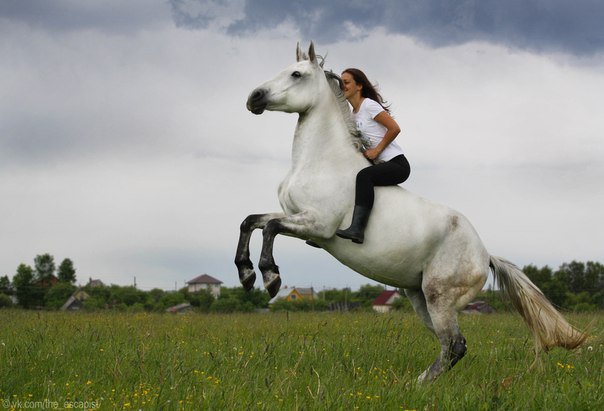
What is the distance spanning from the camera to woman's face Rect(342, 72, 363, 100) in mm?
7152

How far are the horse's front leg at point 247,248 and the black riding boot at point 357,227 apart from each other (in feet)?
2.44

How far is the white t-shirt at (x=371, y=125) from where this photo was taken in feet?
22.7

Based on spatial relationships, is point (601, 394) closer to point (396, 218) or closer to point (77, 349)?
point (396, 218)

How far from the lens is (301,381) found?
18.8ft

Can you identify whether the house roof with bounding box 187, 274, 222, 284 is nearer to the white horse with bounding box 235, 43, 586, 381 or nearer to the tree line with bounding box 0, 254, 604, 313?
the tree line with bounding box 0, 254, 604, 313

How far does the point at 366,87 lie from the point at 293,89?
3.39 ft

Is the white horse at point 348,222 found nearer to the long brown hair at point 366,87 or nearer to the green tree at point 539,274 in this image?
the long brown hair at point 366,87

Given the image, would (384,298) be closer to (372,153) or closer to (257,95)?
(372,153)

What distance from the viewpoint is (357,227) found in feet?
20.5

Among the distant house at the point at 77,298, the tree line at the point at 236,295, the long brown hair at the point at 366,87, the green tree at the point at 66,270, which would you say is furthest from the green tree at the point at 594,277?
the green tree at the point at 66,270

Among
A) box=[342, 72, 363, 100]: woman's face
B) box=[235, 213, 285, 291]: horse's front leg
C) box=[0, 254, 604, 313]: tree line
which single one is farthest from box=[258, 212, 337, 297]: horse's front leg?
box=[0, 254, 604, 313]: tree line

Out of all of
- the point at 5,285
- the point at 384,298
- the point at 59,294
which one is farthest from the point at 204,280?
the point at 59,294

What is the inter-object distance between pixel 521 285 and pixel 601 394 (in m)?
2.10

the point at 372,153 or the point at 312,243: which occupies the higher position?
the point at 372,153
